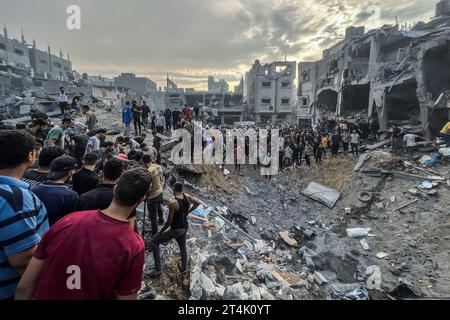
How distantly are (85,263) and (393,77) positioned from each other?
20.4 m

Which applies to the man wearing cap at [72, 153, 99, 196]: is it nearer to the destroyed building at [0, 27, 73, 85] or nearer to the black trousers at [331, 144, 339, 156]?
the black trousers at [331, 144, 339, 156]

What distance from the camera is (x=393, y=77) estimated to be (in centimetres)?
1669

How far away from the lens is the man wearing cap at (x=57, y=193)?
7.48 ft

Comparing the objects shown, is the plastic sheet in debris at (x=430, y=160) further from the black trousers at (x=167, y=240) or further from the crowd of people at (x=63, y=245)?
the crowd of people at (x=63, y=245)

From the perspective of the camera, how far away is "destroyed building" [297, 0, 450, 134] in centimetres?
1382

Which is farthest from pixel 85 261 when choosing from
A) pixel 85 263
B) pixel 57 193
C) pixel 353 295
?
pixel 353 295

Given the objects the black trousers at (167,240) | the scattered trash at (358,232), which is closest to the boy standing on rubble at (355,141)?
the scattered trash at (358,232)

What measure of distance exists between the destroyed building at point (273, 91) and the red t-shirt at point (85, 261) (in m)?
39.0

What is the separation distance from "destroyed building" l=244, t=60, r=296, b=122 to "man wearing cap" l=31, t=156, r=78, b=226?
38.1 metres

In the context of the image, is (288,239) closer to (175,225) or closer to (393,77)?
(175,225)

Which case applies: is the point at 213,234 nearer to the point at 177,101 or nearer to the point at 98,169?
the point at 98,169

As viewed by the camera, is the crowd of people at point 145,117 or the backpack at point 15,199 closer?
the backpack at point 15,199

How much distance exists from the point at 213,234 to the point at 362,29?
33.2 metres

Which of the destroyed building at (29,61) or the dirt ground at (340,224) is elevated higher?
the destroyed building at (29,61)
